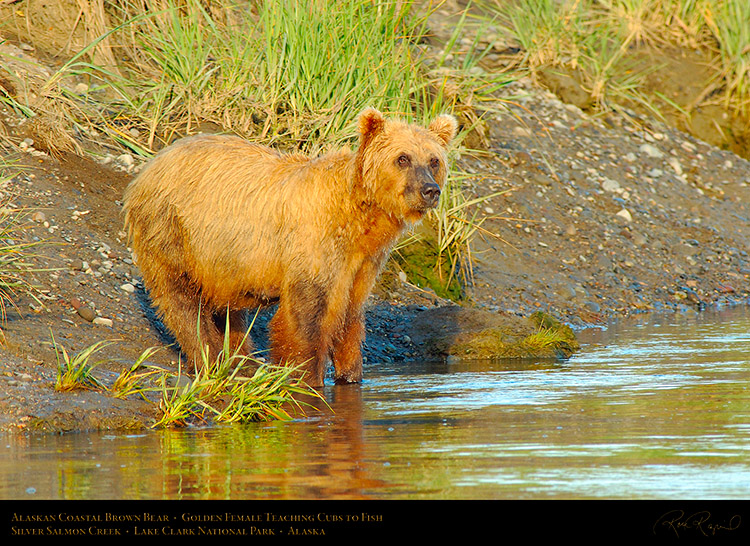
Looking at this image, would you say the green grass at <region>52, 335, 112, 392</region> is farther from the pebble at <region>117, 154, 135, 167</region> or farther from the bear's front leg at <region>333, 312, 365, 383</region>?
the pebble at <region>117, 154, 135, 167</region>

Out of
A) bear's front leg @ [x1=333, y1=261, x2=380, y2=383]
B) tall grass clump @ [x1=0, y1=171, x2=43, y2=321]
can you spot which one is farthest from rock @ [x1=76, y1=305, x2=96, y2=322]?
bear's front leg @ [x1=333, y1=261, x2=380, y2=383]

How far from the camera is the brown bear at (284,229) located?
8.02m

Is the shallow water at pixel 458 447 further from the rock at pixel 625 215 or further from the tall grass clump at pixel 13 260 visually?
the rock at pixel 625 215

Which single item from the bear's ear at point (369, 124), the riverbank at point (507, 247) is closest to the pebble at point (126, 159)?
the riverbank at point (507, 247)

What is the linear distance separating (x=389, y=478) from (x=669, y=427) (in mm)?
1898

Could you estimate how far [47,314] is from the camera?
28.2ft

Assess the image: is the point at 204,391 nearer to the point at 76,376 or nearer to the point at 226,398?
the point at 226,398

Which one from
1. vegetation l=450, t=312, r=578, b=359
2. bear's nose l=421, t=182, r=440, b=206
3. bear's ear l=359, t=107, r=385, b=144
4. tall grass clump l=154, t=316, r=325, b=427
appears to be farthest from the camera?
vegetation l=450, t=312, r=578, b=359

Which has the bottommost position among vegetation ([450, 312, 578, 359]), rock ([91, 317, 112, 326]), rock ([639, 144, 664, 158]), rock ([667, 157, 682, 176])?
rock ([667, 157, 682, 176])

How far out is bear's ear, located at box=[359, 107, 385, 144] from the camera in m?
7.96

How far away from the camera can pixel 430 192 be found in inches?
303

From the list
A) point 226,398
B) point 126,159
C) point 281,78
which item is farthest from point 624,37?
point 226,398
